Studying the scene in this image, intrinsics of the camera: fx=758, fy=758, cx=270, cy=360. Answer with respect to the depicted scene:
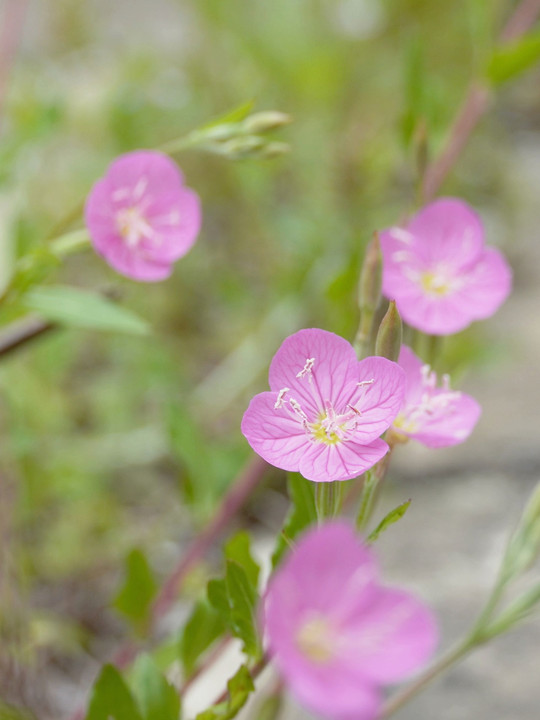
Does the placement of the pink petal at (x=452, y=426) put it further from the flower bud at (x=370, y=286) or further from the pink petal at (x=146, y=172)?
the pink petal at (x=146, y=172)

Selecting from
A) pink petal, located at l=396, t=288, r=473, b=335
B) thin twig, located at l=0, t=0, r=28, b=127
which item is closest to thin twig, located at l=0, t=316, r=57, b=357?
pink petal, located at l=396, t=288, r=473, b=335

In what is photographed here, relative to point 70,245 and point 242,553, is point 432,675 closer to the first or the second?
point 242,553

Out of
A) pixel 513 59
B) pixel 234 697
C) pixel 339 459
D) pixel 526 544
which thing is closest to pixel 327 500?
pixel 339 459

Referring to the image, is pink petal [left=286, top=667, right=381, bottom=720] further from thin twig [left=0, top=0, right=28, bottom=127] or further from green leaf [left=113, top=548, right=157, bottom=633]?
thin twig [left=0, top=0, right=28, bottom=127]

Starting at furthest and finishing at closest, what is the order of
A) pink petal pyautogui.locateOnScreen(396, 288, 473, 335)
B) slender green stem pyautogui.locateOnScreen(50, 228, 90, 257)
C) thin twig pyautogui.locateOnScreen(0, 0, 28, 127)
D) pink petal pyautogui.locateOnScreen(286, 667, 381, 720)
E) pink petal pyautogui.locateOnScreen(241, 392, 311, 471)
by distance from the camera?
thin twig pyautogui.locateOnScreen(0, 0, 28, 127) → slender green stem pyautogui.locateOnScreen(50, 228, 90, 257) → pink petal pyautogui.locateOnScreen(396, 288, 473, 335) → pink petal pyautogui.locateOnScreen(241, 392, 311, 471) → pink petal pyautogui.locateOnScreen(286, 667, 381, 720)

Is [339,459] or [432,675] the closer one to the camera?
[339,459]

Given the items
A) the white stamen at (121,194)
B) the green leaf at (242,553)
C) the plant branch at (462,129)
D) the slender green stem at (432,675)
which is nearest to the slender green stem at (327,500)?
the green leaf at (242,553)
